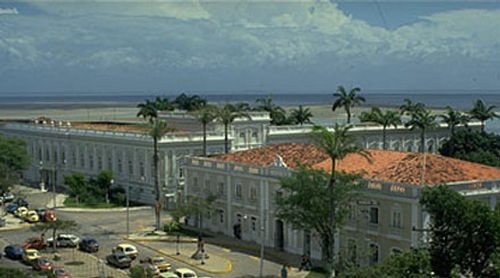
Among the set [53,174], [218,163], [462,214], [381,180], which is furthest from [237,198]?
[53,174]

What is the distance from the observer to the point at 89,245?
52688mm

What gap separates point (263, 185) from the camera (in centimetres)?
5391

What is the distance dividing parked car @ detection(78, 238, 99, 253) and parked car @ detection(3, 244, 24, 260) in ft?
14.1

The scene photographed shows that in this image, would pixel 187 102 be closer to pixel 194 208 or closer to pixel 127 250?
pixel 194 208

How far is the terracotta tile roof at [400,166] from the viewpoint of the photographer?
45.7 metres

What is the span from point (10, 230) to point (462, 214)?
3972 centimetres

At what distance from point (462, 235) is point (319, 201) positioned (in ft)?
35.6

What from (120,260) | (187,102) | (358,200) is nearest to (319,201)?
(358,200)

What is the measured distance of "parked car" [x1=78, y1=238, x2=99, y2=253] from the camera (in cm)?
5256

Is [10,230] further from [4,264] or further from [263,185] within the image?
[263,185]

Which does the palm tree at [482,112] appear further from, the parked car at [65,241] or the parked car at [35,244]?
the parked car at [35,244]

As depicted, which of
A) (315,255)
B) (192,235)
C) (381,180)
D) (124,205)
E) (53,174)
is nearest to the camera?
(381,180)

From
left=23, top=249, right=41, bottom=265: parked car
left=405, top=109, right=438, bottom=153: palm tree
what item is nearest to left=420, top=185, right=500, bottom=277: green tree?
left=23, top=249, right=41, bottom=265: parked car

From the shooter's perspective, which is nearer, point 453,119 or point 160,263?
point 160,263
